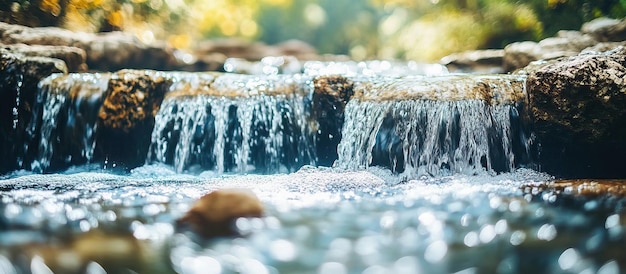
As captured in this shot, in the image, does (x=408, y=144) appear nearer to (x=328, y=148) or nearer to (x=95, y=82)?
(x=328, y=148)

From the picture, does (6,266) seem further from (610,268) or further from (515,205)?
(515,205)

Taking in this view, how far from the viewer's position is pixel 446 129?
5.03 metres

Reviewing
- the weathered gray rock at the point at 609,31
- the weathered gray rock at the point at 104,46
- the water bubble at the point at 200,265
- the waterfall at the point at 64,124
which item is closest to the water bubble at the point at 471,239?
the water bubble at the point at 200,265

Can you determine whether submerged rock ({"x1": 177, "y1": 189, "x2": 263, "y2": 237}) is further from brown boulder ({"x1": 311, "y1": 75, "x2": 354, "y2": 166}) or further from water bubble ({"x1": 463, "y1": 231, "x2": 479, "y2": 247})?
brown boulder ({"x1": 311, "y1": 75, "x2": 354, "y2": 166})

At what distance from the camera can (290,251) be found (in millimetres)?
2217

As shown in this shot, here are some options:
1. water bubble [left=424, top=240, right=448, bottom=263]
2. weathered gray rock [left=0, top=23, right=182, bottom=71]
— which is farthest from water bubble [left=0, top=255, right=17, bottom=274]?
weathered gray rock [left=0, top=23, right=182, bottom=71]

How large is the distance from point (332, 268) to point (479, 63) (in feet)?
24.1

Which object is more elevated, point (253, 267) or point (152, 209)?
point (152, 209)

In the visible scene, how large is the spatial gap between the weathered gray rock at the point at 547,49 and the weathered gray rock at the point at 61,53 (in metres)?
6.24

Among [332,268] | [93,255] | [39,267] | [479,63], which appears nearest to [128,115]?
[93,255]

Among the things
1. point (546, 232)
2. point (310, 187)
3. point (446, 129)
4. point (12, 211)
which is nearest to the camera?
point (546, 232)

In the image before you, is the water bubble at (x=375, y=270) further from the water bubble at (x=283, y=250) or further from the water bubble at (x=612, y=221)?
the water bubble at (x=612, y=221)

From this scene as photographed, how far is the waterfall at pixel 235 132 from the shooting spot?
5891 millimetres

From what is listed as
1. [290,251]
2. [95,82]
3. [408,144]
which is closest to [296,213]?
[290,251]
